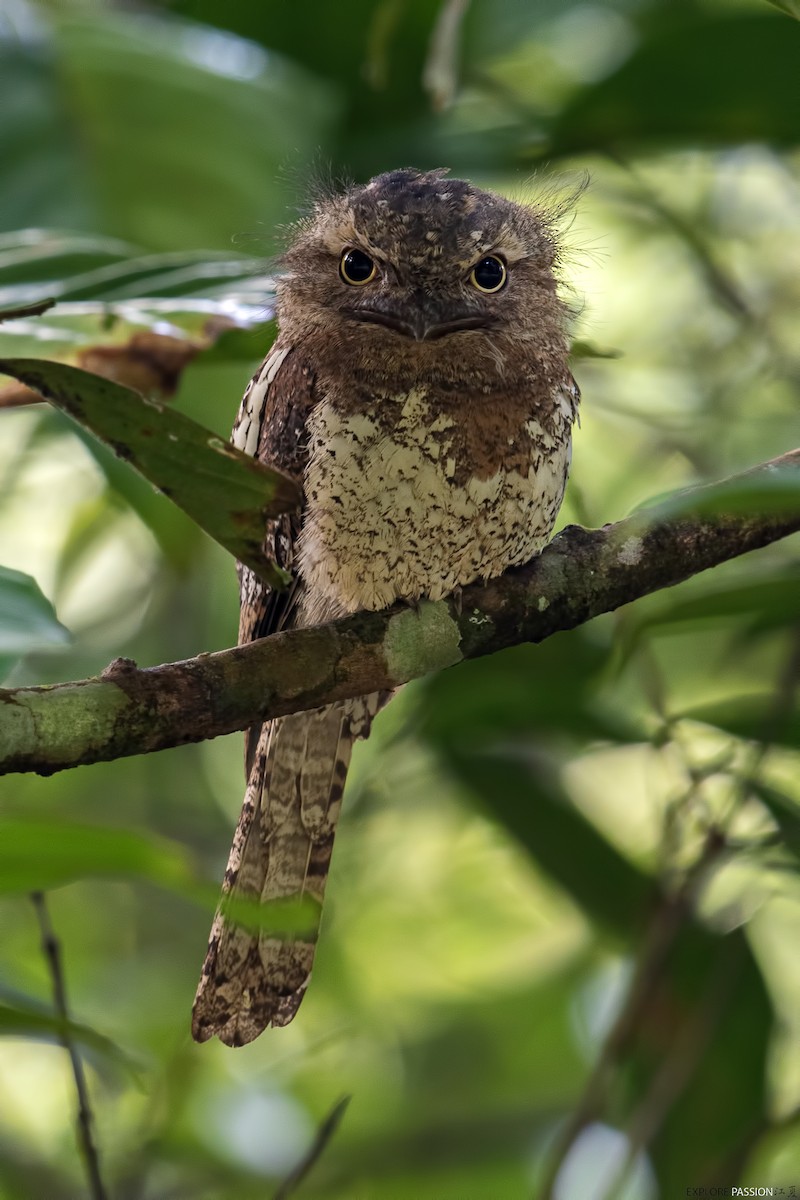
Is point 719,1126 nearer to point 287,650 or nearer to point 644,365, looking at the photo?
point 287,650

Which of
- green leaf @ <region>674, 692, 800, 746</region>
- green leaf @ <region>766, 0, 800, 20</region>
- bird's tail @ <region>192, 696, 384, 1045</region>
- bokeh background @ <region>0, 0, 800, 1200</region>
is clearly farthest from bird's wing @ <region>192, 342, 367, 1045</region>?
green leaf @ <region>766, 0, 800, 20</region>

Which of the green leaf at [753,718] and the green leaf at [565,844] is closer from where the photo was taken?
the green leaf at [753,718]

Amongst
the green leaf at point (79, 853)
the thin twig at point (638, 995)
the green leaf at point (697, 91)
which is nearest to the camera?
the green leaf at point (79, 853)

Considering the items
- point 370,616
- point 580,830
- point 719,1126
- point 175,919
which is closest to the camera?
point 370,616

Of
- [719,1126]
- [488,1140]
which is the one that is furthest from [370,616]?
[488,1140]

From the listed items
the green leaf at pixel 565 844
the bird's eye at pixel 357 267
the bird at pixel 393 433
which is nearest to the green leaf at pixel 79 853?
the bird at pixel 393 433

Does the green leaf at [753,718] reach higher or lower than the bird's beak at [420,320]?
lower

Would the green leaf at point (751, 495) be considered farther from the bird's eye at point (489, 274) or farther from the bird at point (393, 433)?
the bird's eye at point (489, 274)
